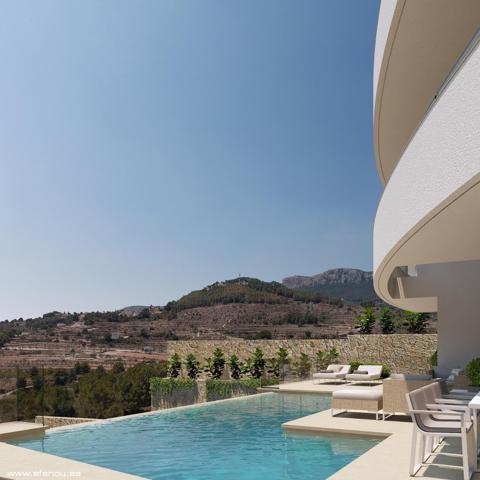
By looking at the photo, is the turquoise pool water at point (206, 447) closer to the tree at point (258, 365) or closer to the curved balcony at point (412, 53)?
the curved balcony at point (412, 53)

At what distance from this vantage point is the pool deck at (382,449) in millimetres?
6051

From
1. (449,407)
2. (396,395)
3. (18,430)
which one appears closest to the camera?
(449,407)

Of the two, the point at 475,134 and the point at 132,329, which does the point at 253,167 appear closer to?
the point at 132,329

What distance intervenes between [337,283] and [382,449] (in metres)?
71.8

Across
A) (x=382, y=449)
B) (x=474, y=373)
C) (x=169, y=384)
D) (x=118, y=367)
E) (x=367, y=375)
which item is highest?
(x=474, y=373)

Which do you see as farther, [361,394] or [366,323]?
[366,323]

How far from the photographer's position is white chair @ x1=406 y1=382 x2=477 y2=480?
216 inches

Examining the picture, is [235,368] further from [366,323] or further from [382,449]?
[382,449]

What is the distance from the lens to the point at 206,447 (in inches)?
342

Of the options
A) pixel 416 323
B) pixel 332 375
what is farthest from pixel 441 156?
pixel 416 323

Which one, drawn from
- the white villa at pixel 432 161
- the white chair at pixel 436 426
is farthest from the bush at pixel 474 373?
the white chair at pixel 436 426

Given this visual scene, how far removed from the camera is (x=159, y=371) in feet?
101

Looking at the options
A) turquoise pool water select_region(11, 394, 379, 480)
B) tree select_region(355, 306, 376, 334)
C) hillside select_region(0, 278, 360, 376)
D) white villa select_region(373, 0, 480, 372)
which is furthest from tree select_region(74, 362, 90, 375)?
white villa select_region(373, 0, 480, 372)

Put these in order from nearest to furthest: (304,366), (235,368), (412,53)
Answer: (412,53), (304,366), (235,368)
